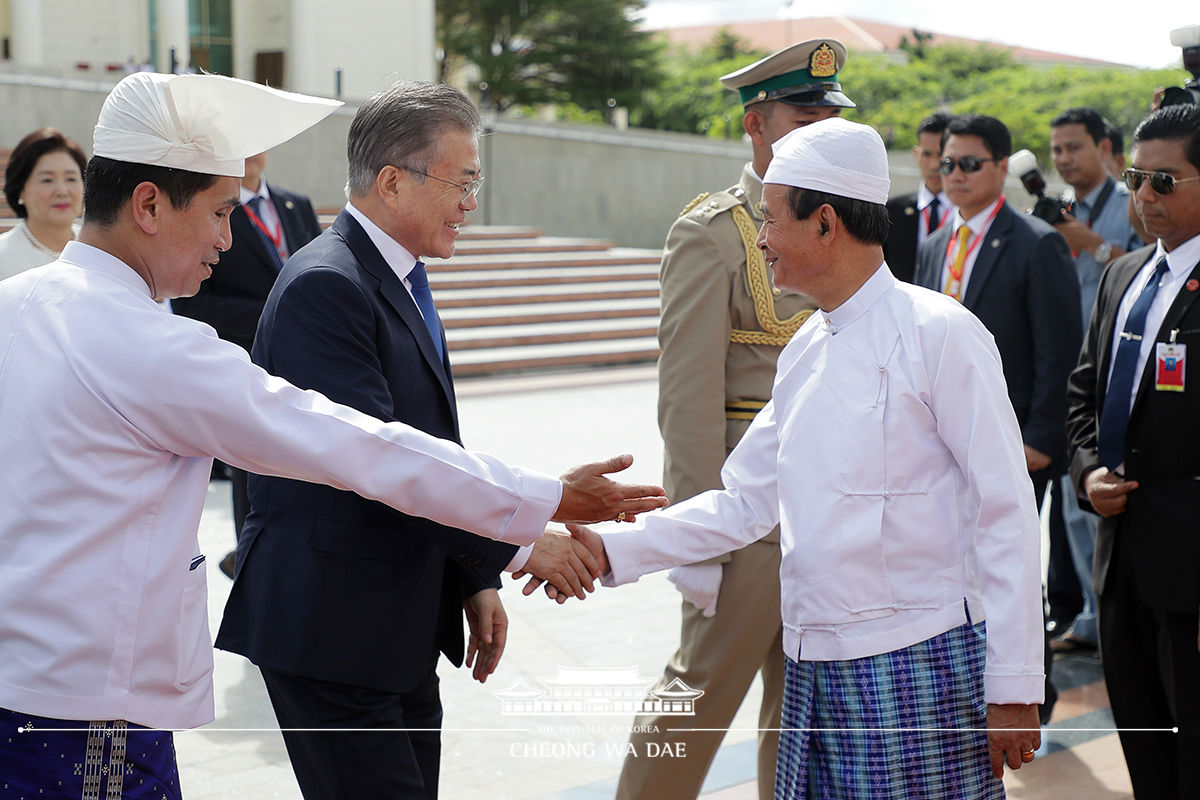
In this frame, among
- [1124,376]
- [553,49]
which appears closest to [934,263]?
[1124,376]

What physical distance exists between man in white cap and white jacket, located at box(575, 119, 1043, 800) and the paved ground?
764mm

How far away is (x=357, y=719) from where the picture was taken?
7.30ft

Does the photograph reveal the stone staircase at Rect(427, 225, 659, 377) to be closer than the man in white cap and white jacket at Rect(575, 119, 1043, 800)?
No

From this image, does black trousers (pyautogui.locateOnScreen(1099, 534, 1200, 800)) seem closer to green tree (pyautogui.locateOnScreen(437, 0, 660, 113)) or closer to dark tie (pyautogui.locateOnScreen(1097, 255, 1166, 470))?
dark tie (pyautogui.locateOnScreen(1097, 255, 1166, 470))

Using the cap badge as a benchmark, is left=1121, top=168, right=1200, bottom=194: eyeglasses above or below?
below

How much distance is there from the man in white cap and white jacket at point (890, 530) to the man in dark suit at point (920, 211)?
125 inches

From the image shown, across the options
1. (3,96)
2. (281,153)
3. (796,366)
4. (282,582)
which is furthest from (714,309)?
(3,96)

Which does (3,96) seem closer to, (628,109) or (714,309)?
(714,309)

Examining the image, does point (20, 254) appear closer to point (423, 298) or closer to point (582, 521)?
point (423, 298)

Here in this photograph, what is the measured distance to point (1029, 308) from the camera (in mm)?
4082

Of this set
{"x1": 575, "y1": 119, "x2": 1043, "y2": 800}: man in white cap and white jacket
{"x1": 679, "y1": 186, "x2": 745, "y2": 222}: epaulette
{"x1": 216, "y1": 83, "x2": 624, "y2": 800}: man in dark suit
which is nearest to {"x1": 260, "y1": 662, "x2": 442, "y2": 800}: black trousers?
{"x1": 216, "y1": 83, "x2": 624, "y2": 800}: man in dark suit

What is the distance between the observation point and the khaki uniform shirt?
9.66 feet
